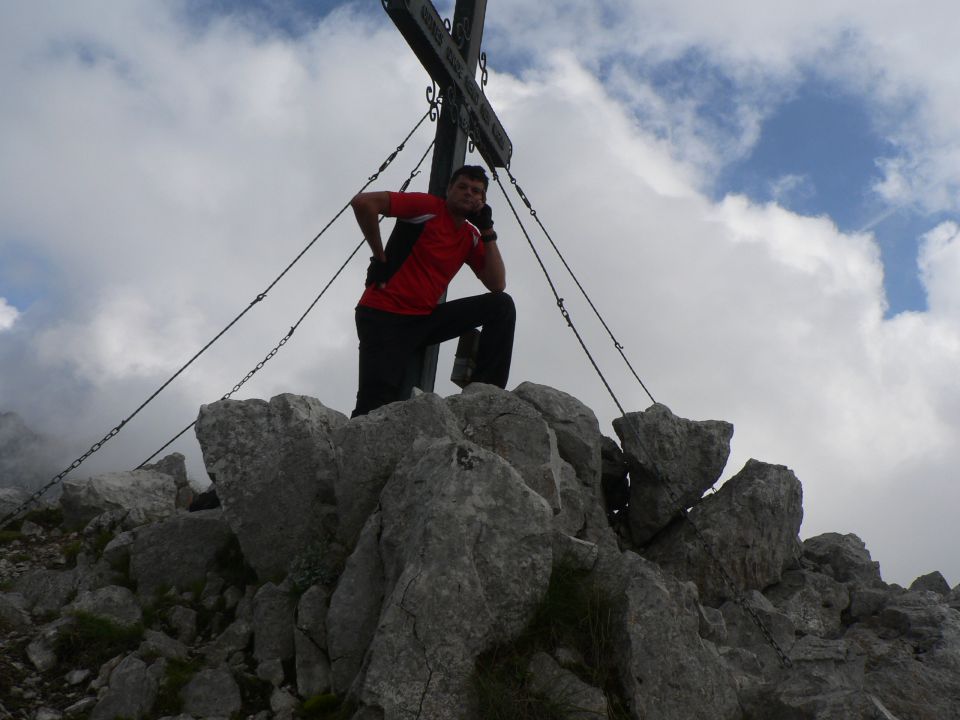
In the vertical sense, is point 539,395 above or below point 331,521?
above

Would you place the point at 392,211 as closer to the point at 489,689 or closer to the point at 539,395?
the point at 539,395

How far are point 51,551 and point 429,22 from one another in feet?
23.4

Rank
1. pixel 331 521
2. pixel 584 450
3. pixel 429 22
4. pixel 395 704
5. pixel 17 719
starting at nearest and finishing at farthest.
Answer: pixel 395 704 → pixel 17 719 → pixel 331 521 → pixel 584 450 → pixel 429 22

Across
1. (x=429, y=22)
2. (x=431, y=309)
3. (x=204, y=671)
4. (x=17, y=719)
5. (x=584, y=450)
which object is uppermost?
(x=429, y=22)

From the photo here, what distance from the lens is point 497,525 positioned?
523 centimetres

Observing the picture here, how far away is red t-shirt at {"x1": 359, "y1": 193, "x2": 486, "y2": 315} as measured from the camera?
8.14 meters

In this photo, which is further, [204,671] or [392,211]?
[392,211]

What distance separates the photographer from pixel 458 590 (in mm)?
4875

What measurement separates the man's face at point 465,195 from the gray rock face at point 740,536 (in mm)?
4108

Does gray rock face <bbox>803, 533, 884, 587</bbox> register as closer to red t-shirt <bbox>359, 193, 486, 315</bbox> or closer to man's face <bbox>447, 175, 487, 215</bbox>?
red t-shirt <bbox>359, 193, 486, 315</bbox>

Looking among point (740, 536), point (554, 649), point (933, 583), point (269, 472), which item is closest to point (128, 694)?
point (269, 472)

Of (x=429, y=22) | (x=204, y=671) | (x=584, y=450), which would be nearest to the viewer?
(x=204, y=671)

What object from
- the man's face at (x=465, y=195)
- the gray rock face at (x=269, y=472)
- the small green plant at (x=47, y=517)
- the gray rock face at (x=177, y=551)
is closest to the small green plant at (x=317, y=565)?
the gray rock face at (x=269, y=472)

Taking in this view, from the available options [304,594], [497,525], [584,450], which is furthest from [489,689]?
[584,450]
